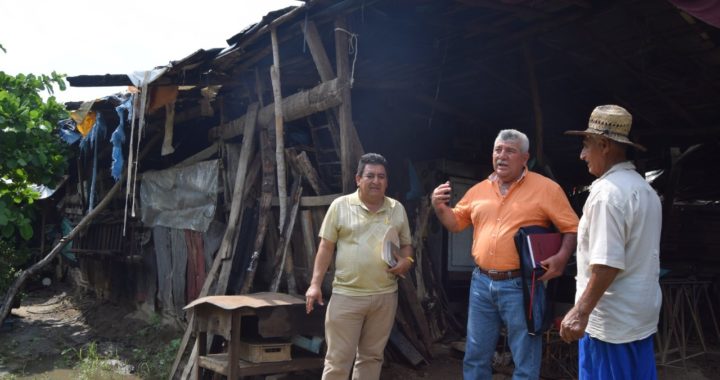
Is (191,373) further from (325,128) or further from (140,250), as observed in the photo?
(140,250)

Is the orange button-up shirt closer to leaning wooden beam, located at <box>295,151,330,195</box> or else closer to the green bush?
leaning wooden beam, located at <box>295,151,330,195</box>

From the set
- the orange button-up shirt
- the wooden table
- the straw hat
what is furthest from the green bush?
the straw hat

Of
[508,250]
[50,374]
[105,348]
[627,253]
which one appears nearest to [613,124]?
[627,253]

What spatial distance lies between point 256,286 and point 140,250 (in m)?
3.56

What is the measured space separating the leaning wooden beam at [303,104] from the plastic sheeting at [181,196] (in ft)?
3.11

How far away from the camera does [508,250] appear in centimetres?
348

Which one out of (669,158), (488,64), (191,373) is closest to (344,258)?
(191,373)

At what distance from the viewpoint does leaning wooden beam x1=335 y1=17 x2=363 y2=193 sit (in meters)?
5.07

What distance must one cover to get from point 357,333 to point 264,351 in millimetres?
1087

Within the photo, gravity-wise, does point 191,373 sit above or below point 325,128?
below

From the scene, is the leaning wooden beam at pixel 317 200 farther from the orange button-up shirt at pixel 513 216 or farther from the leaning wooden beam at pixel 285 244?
the orange button-up shirt at pixel 513 216

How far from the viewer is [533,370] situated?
3367 mm

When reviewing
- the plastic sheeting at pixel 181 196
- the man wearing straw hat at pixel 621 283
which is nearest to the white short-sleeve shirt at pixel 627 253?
the man wearing straw hat at pixel 621 283

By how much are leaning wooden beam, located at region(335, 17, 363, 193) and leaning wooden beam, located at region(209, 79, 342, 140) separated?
0.07 meters
